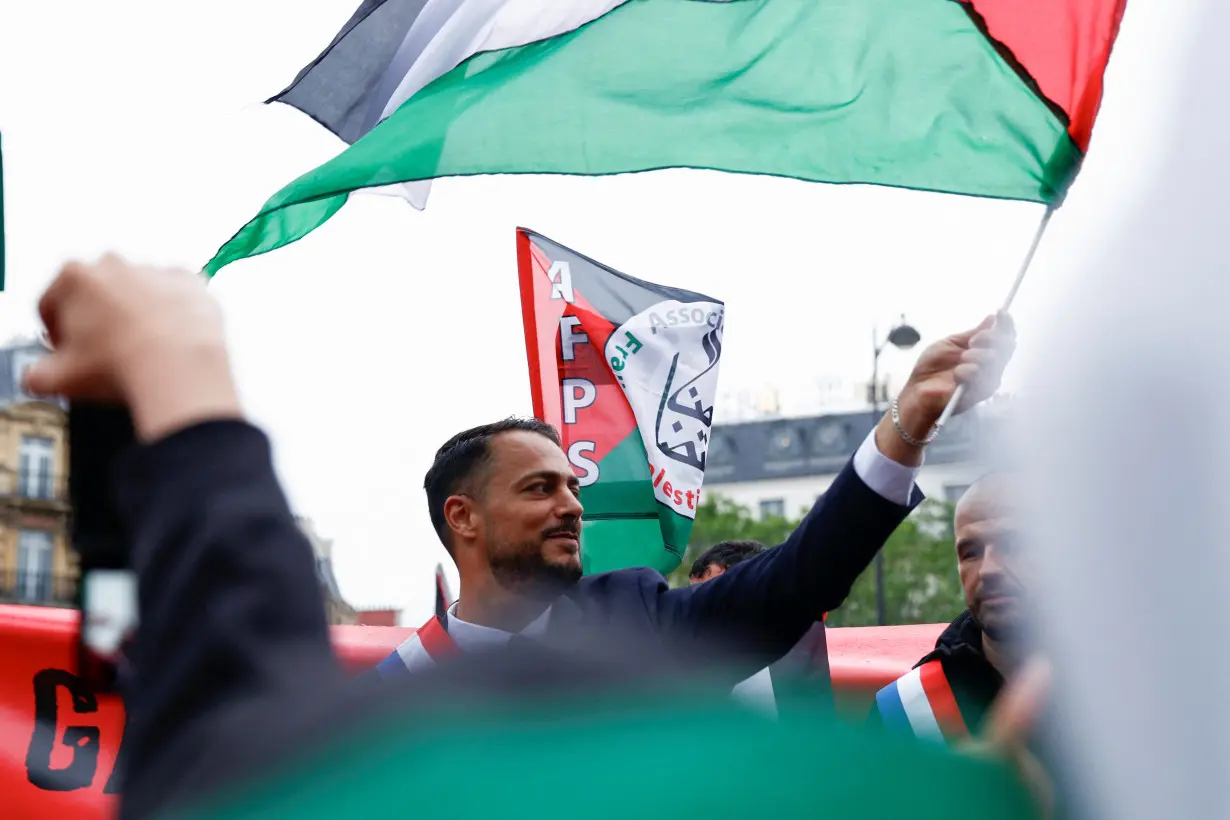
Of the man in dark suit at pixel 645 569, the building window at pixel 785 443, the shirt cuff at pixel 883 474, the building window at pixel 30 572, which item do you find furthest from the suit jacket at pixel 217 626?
the building window at pixel 785 443

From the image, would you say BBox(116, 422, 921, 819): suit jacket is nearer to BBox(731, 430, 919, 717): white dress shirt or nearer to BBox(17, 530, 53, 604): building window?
BBox(731, 430, 919, 717): white dress shirt

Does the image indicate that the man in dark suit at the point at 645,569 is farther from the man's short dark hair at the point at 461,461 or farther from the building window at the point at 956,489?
the building window at the point at 956,489

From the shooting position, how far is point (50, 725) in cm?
488

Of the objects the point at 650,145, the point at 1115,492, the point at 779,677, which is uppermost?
the point at 650,145

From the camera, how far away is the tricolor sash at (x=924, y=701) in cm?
342

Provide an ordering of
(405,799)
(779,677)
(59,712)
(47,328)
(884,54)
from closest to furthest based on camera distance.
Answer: (405,799) < (47,328) < (884,54) < (779,677) < (59,712)

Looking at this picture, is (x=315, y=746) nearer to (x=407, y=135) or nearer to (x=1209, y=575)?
(x=1209, y=575)

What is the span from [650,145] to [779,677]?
158 centimetres

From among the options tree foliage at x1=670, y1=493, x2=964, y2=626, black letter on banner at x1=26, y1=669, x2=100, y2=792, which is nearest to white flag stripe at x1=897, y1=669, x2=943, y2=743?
black letter on banner at x1=26, y1=669, x2=100, y2=792

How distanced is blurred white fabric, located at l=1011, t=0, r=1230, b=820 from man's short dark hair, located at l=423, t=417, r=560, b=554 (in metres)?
3.74

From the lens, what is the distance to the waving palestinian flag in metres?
3.21

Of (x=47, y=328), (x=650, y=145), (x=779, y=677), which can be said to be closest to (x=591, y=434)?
(x=779, y=677)

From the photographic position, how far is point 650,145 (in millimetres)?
3467

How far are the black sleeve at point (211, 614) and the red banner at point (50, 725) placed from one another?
391 cm
